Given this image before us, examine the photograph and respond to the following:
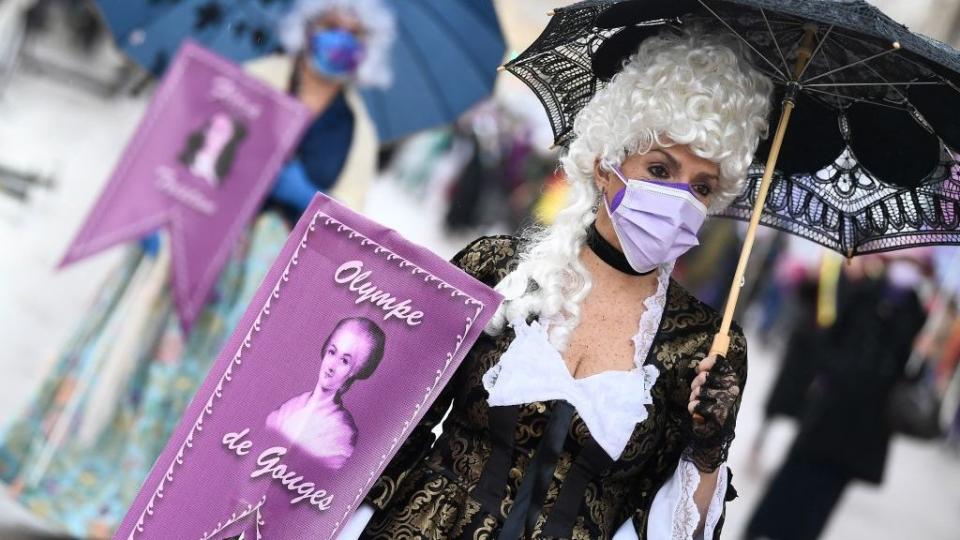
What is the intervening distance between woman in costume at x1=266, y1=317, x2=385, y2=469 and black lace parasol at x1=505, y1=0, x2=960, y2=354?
2.23ft

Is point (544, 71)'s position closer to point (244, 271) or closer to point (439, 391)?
point (439, 391)

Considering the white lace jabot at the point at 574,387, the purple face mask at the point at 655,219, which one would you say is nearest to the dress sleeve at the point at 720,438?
the white lace jabot at the point at 574,387

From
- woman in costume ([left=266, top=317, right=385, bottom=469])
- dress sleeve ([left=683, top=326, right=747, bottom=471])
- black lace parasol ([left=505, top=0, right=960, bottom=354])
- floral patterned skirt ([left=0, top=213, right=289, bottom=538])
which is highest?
black lace parasol ([left=505, top=0, right=960, bottom=354])

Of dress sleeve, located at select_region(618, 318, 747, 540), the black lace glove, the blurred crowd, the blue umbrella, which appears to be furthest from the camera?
the blurred crowd

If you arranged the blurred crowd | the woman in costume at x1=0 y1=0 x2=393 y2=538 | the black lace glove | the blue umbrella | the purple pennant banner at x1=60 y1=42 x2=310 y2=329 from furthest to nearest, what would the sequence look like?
the blurred crowd < the blue umbrella < the woman in costume at x1=0 y1=0 x2=393 y2=538 < the purple pennant banner at x1=60 y1=42 x2=310 y2=329 < the black lace glove

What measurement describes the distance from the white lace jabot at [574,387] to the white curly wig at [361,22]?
302cm

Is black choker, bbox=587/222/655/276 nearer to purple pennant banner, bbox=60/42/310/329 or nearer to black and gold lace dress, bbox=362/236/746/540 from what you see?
black and gold lace dress, bbox=362/236/746/540

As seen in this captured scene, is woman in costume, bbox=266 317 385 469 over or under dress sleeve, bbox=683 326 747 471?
under

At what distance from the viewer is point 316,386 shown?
91.8 inches

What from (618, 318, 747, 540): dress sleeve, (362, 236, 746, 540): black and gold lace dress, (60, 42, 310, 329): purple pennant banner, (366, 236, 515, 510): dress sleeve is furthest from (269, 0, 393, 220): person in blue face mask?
(618, 318, 747, 540): dress sleeve

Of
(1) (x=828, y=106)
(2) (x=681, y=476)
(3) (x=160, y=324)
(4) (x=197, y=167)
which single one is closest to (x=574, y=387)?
(2) (x=681, y=476)

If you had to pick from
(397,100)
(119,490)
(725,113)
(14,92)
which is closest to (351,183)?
(397,100)

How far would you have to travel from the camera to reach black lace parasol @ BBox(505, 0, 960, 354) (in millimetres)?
2422

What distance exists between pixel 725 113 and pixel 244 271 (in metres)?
3.04
